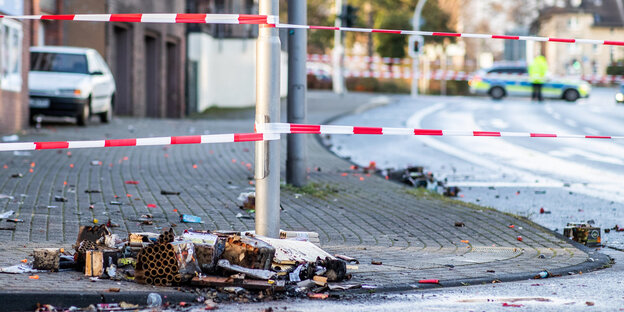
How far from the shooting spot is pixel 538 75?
153 feet

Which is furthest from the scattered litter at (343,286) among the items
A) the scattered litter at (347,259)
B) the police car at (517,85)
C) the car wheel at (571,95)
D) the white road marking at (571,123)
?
the car wheel at (571,95)

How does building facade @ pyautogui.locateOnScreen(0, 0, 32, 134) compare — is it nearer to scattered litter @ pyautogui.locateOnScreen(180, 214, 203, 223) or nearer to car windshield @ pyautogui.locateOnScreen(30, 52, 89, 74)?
car windshield @ pyautogui.locateOnScreen(30, 52, 89, 74)

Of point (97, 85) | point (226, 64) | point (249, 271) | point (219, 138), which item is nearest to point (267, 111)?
point (219, 138)

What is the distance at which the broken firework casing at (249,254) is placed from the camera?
6.54 meters

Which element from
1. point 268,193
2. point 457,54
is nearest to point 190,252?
point 268,193

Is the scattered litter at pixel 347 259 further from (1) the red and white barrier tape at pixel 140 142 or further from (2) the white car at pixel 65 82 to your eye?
(2) the white car at pixel 65 82

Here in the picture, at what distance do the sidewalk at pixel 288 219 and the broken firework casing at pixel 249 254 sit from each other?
598 mm

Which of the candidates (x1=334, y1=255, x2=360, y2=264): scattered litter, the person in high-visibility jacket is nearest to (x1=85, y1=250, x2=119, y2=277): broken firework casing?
(x1=334, y1=255, x2=360, y2=264): scattered litter

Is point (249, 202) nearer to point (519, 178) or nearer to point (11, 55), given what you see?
point (519, 178)

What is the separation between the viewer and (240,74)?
44.3 m

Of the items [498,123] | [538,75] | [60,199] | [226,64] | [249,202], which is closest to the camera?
[249,202]

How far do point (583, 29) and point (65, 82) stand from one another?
97123mm

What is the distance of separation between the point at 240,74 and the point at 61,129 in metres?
23.1

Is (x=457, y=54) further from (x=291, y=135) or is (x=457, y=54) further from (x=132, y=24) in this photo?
(x=291, y=135)
